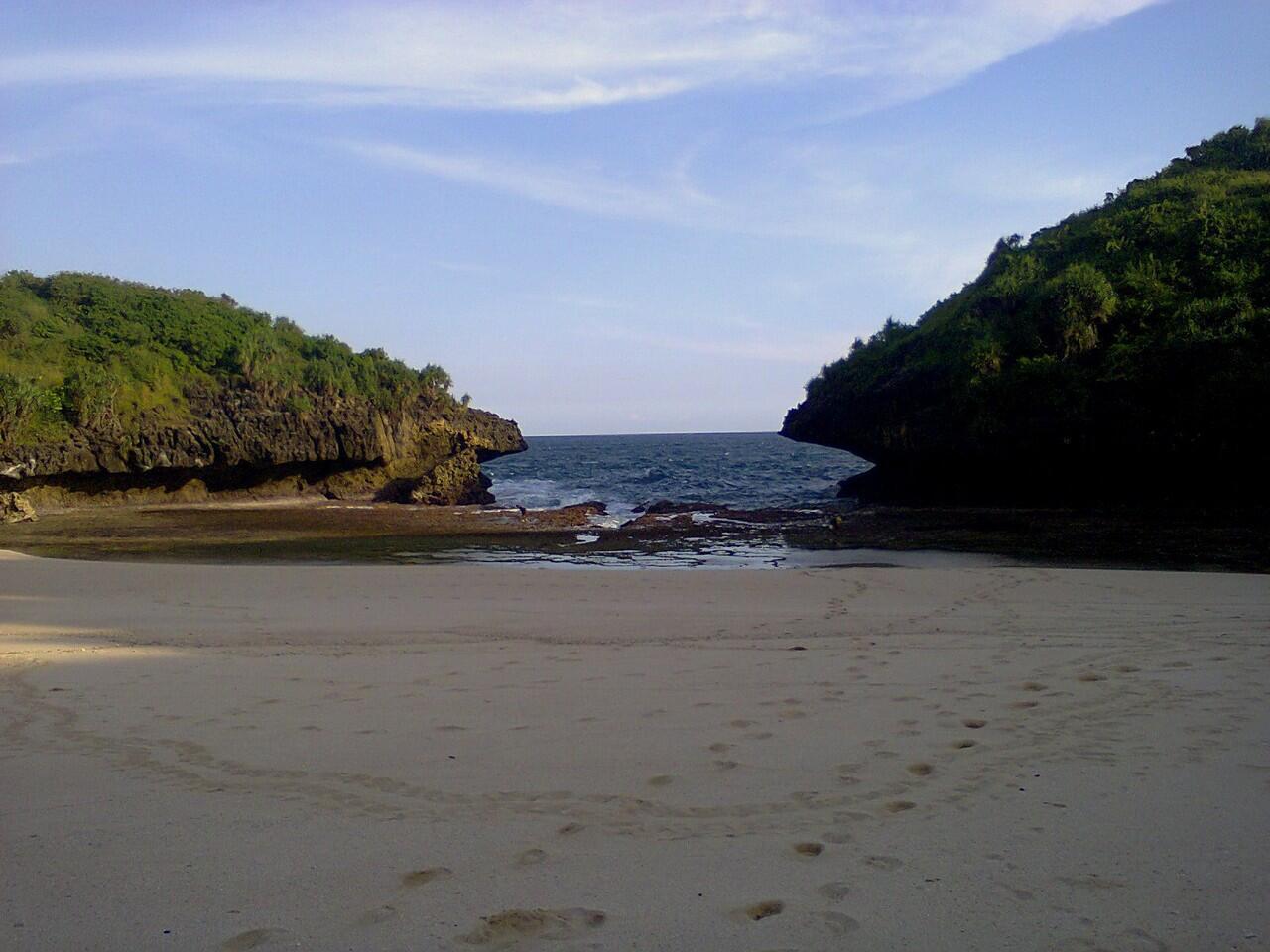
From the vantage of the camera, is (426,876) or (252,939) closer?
(252,939)

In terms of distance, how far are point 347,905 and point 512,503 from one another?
3015 cm

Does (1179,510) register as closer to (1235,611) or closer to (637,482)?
(1235,611)

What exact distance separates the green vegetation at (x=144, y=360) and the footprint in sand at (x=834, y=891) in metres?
30.4

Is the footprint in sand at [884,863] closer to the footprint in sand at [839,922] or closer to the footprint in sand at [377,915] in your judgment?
the footprint in sand at [839,922]

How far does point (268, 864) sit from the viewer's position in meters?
3.44

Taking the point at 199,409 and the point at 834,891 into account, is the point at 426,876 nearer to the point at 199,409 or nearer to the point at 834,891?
the point at 834,891

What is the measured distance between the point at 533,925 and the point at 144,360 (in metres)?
34.3

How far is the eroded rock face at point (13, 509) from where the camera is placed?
2373 cm

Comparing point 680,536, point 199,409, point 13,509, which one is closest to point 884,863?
point 680,536

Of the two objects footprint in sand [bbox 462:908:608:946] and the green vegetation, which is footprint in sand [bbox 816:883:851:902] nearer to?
footprint in sand [bbox 462:908:608:946]

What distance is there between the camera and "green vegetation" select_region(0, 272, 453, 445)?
28250 mm

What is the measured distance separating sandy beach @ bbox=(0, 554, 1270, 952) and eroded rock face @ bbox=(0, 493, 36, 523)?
18623 millimetres

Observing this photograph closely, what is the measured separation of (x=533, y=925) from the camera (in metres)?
2.99

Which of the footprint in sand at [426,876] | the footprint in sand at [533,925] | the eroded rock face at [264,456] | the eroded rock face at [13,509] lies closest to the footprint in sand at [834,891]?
the footprint in sand at [533,925]
